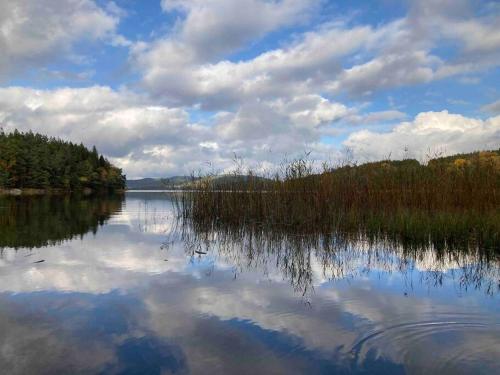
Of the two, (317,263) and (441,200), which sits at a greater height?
(441,200)

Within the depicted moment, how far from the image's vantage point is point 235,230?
795 centimetres

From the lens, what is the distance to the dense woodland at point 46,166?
48531 millimetres

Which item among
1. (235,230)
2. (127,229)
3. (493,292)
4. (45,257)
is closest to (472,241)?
(493,292)

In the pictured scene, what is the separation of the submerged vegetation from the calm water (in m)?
1.20

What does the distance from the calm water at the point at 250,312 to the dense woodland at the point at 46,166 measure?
4654 cm

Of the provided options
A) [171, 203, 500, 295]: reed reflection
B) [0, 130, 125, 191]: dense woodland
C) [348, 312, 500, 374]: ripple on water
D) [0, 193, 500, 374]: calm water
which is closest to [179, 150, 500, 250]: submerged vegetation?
[171, 203, 500, 295]: reed reflection

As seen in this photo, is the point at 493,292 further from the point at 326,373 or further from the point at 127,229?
the point at 127,229

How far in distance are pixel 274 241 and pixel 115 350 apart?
4270mm

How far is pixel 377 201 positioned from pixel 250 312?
6.09 meters

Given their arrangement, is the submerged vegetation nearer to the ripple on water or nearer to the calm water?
the calm water

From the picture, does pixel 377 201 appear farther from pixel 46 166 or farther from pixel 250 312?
pixel 46 166

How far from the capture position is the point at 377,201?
8.30 m

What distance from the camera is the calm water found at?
2023 mm

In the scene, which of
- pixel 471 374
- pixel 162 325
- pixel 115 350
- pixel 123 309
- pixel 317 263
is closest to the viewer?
pixel 471 374
